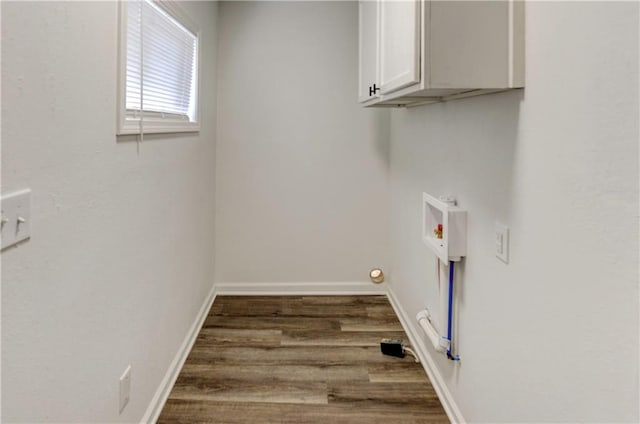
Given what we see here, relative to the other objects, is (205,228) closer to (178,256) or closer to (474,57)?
(178,256)

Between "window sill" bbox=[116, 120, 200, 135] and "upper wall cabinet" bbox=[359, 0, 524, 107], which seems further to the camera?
"window sill" bbox=[116, 120, 200, 135]

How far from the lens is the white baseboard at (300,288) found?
3.66 m

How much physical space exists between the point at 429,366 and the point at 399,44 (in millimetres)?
1614

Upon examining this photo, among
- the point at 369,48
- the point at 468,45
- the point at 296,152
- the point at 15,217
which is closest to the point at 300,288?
the point at 296,152

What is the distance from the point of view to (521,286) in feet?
4.52

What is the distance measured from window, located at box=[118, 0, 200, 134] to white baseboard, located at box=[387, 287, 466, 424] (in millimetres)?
1759

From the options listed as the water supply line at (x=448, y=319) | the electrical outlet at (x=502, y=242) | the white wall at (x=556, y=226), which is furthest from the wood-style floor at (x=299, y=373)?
the electrical outlet at (x=502, y=242)

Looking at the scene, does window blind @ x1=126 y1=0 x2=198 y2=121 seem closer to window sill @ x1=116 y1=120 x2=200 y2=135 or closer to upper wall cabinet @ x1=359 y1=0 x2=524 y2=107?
window sill @ x1=116 y1=120 x2=200 y2=135

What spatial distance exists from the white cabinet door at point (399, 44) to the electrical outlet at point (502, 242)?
557 millimetres

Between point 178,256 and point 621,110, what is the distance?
2.13m

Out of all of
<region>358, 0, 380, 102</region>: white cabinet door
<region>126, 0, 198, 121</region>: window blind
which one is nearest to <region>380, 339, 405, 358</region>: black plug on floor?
<region>358, 0, 380, 102</region>: white cabinet door

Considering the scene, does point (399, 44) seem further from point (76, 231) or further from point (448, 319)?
point (76, 231)

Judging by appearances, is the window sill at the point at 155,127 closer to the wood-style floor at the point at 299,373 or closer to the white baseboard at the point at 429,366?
the wood-style floor at the point at 299,373

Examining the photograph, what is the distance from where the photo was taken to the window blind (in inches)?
71.3
